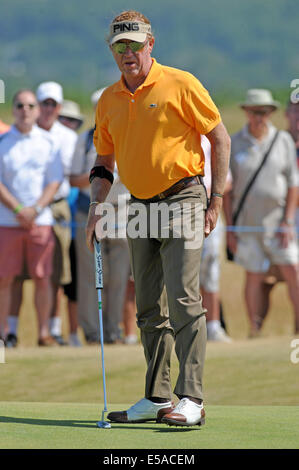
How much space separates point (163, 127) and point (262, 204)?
5.97 meters

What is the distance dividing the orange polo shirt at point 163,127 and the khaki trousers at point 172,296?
0.15m

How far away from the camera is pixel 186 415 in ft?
20.9

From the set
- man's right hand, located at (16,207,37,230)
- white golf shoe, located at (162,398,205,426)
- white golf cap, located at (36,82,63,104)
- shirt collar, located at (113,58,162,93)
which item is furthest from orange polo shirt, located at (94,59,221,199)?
white golf cap, located at (36,82,63,104)

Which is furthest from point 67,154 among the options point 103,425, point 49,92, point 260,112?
point 103,425

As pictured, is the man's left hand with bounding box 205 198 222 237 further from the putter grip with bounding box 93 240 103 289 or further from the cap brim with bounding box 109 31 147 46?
the cap brim with bounding box 109 31 147 46

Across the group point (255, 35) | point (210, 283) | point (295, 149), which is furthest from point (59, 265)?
point (255, 35)

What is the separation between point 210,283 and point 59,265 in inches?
64.9

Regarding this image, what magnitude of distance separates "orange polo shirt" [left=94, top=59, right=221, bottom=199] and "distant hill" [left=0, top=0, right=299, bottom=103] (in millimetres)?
124239

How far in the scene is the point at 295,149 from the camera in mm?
12461

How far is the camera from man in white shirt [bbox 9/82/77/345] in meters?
12.1

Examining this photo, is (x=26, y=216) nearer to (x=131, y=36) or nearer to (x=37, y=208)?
(x=37, y=208)

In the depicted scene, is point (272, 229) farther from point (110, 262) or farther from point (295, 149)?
point (110, 262)

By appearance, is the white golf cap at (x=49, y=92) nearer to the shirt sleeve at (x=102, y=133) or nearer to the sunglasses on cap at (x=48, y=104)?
the sunglasses on cap at (x=48, y=104)

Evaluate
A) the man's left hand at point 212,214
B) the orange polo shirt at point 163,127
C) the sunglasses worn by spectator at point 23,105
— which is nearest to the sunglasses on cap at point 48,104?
the sunglasses worn by spectator at point 23,105
